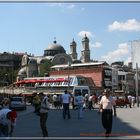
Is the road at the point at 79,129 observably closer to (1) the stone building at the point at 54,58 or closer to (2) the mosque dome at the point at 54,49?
(1) the stone building at the point at 54,58

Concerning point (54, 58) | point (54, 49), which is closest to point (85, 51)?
point (54, 49)

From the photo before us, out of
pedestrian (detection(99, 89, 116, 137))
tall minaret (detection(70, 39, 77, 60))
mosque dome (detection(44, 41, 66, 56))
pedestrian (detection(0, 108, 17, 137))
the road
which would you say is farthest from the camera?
tall minaret (detection(70, 39, 77, 60))

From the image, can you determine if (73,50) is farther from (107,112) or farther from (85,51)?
(107,112)

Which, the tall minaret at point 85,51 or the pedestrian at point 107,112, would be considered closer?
the pedestrian at point 107,112

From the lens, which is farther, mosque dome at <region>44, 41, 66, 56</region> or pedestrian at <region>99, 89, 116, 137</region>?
mosque dome at <region>44, 41, 66, 56</region>

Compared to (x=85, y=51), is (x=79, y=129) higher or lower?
lower

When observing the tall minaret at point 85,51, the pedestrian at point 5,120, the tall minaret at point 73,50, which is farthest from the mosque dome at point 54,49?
the pedestrian at point 5,120

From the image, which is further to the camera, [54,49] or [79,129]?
[54,49]

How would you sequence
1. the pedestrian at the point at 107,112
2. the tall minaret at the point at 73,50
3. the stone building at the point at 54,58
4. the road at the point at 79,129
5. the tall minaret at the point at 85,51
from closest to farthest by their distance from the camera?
the pedestrian at the point at 107,112 → the road at the point at 79,129 → the stone building at the point at 54,58 → the tall minaret at the point at 85,51 → the tall minaret at the point at 73,50

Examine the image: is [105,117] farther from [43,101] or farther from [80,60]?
[80,60]

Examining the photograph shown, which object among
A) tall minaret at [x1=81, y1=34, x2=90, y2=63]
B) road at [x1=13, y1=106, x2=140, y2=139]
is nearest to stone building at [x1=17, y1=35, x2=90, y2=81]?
tall minaret at [x1=81, y1=34, x2=90, y2=63]

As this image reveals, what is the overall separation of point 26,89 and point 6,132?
3313 inches

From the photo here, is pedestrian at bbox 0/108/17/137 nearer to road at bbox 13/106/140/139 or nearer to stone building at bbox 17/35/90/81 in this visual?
road at bbox 13/106/140/139

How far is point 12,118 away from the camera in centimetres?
1319
